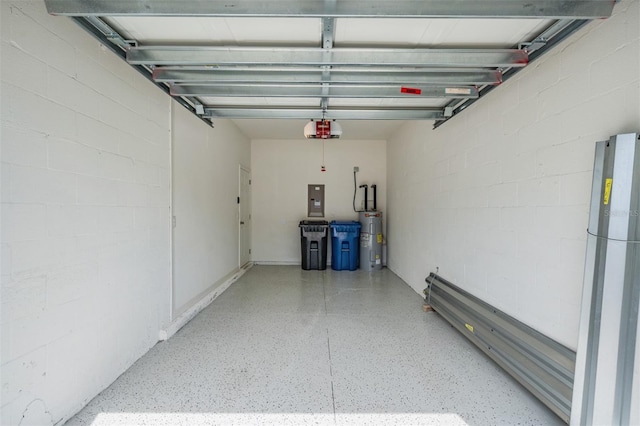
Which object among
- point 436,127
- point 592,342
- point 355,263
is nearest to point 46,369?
point 592,342

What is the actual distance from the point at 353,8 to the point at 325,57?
0.53m

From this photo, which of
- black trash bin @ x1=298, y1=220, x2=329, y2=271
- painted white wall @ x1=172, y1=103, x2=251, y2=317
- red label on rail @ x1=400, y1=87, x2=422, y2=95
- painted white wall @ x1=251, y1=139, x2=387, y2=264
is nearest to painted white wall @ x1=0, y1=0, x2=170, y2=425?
painted white wall @ x1=172, y1=103, x2=251, y2=317

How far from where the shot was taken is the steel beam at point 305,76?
2.26 meters

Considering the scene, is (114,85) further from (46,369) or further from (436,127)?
(436,127)

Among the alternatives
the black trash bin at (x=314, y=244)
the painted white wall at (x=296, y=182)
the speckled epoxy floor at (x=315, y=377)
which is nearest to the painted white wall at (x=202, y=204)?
the speckled epoxy floor at (x=315, y=377)

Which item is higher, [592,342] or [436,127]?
[436,127]

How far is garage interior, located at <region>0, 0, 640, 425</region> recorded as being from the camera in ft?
4.73

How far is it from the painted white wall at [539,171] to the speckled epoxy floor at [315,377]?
1.98 feet

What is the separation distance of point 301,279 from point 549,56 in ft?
13.6

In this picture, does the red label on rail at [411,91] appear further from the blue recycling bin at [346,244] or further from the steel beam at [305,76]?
the blue recycling bin at [346,244]

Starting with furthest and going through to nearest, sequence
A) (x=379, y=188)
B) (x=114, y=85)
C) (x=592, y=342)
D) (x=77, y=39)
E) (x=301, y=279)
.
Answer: (x=379, y=188)
(x=301, y=279)
(x=114, y=85)
(x=77, y=39)
(x=592, y=342)

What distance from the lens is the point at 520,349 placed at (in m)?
1.96

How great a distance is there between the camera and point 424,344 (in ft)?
8.53

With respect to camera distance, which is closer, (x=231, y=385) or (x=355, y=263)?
(x=231, y=385)
